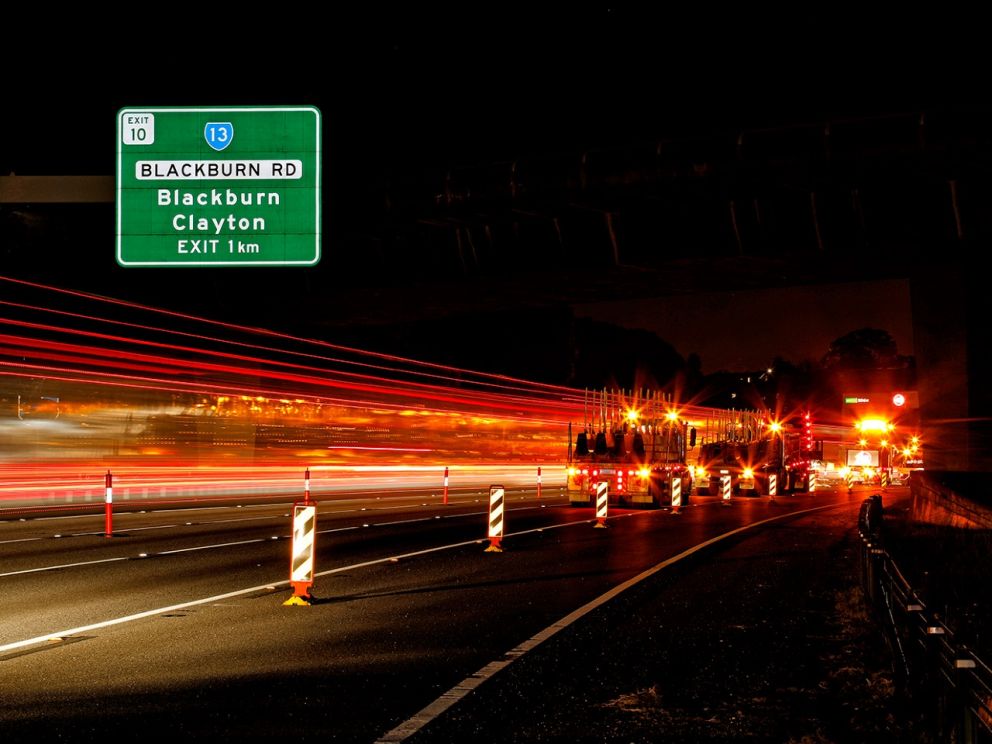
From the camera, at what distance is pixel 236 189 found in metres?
18.0

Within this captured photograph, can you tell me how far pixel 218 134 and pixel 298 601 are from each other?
844 cm

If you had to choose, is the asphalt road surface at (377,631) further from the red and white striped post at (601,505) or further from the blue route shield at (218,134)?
the blue route shield at (218,134)

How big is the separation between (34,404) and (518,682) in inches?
1056

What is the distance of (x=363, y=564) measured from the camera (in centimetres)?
1636

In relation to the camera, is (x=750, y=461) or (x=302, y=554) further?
(x=750, y=461)

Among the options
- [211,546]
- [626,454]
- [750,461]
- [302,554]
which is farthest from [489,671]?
[750,461]

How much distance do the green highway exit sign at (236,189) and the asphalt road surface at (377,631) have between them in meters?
4.55

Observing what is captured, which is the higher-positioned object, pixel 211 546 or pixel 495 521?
pixel 495 521

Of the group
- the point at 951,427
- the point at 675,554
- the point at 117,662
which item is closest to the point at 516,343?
the point at 951,427

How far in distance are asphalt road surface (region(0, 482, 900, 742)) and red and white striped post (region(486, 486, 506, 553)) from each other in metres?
0.30

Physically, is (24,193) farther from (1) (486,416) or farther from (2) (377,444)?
(1) (486,416)

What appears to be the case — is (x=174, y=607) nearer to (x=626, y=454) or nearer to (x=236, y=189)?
(x=236, y=189)

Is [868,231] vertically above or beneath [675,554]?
above

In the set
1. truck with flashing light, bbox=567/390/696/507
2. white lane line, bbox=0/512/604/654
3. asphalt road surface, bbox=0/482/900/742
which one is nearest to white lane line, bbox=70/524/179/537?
asphalt road surface, bbox=0/482/900/742
